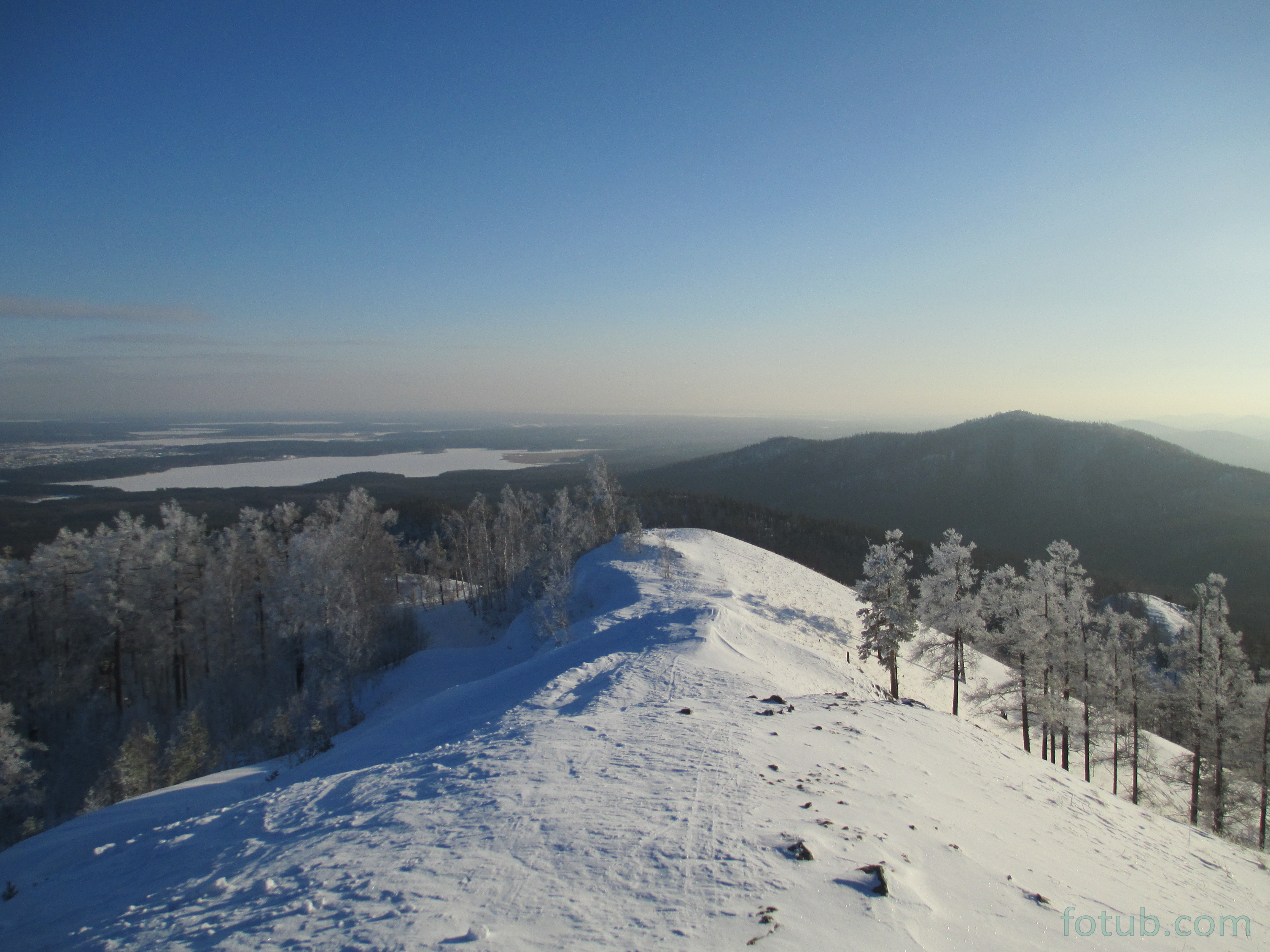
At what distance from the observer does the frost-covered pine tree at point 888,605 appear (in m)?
26.5

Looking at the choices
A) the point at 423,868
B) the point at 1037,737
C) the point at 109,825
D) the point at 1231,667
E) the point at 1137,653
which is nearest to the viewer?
the point at 423,868

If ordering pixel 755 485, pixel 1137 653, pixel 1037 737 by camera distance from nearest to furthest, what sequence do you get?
1. pixel 1137 653
2. pixel 1037 737
3. pixel 755 485

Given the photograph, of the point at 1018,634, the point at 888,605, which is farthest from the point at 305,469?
the point at 1018,634

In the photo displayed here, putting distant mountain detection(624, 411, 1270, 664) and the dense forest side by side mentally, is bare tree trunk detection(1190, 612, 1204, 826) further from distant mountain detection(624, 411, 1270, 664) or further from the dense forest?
distant mountain detection(624, 411, 1270, 664)

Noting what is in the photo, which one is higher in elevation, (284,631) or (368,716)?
(284,631)

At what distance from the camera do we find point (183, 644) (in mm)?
33094

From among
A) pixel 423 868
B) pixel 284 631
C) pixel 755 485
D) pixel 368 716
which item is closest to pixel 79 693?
pixel 284 631

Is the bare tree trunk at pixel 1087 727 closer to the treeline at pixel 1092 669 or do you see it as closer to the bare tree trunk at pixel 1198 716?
the treeline at pixel 1092 669

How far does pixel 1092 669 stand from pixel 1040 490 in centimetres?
16179

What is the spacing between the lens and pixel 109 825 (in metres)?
12.5

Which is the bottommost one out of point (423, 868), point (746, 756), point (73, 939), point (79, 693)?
point (79, 693)

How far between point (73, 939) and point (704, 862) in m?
6.97

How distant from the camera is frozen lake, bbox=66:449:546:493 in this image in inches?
3873

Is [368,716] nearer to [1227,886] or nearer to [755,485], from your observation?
[1227,886]
